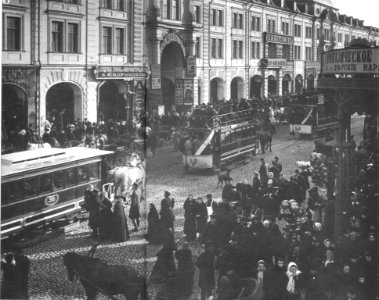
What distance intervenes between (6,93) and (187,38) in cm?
353

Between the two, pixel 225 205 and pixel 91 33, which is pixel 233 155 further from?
pixel 91 33

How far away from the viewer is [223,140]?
9.53 meters

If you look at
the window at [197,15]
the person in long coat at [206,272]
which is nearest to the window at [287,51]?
the window at [197,15]

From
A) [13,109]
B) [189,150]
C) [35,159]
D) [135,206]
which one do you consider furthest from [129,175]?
[13,109]

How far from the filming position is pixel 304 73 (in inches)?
332

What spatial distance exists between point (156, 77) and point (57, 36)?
1.98 metres

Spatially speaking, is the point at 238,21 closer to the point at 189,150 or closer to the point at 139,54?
the point at 139,54

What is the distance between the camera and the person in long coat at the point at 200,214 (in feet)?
27.7

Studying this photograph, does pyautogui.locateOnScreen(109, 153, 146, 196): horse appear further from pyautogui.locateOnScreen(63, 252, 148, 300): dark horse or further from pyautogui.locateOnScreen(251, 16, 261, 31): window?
pyautogui.locateOnScreen(251, 16, 261, 31): window

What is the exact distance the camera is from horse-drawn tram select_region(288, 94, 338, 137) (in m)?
7.62

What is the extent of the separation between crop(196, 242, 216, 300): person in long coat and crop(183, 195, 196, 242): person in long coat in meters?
0.72

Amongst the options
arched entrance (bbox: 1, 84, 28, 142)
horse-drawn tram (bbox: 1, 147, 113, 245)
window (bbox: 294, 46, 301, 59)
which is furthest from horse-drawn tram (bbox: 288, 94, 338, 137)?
arched entrance (bbox: 1, 84, 28, 142)

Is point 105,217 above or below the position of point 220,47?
below

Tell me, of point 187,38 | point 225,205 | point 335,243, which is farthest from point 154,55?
point 335,243
